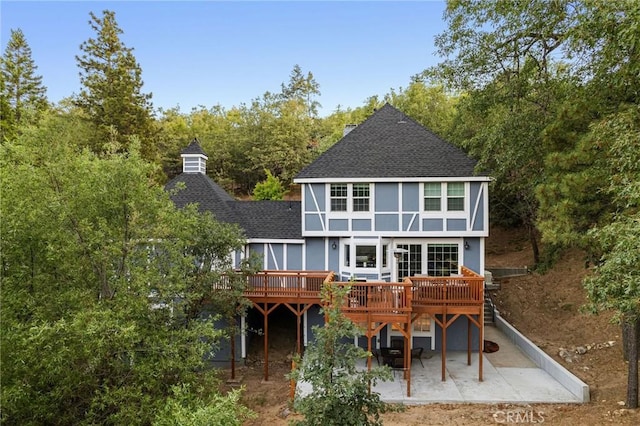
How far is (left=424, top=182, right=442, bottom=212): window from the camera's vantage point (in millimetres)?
13656

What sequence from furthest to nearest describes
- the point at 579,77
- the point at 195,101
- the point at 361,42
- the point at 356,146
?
the point at 195,101 → the point at 361,42 → the point at 356,146 → the point at 579,77

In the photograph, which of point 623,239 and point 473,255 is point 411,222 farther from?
point 623,239

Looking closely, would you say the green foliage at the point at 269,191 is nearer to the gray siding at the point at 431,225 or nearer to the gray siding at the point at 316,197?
the gray siding at the point at 316,197

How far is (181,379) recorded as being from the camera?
8.39 metres

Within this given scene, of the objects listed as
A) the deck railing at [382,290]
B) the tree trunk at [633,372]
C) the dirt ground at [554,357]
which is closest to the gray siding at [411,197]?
the deck railing at [382,290]

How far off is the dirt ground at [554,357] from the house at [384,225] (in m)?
2.45

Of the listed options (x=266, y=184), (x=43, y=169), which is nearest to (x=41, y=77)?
(x=266, y=184)

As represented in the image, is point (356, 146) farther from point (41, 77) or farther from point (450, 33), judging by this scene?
point (41, 77)

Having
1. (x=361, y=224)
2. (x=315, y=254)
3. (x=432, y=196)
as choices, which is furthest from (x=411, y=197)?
(x=315, y=254)

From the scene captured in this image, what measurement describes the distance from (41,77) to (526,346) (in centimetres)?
3906

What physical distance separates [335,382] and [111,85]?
27.5 meters

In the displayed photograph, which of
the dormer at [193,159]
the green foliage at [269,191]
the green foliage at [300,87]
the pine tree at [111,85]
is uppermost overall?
the green foliage at [300,87]

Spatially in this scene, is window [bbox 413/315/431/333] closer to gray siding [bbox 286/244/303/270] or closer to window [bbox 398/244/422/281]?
window [bbox 398/244/422/281]

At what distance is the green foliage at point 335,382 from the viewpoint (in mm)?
6418
